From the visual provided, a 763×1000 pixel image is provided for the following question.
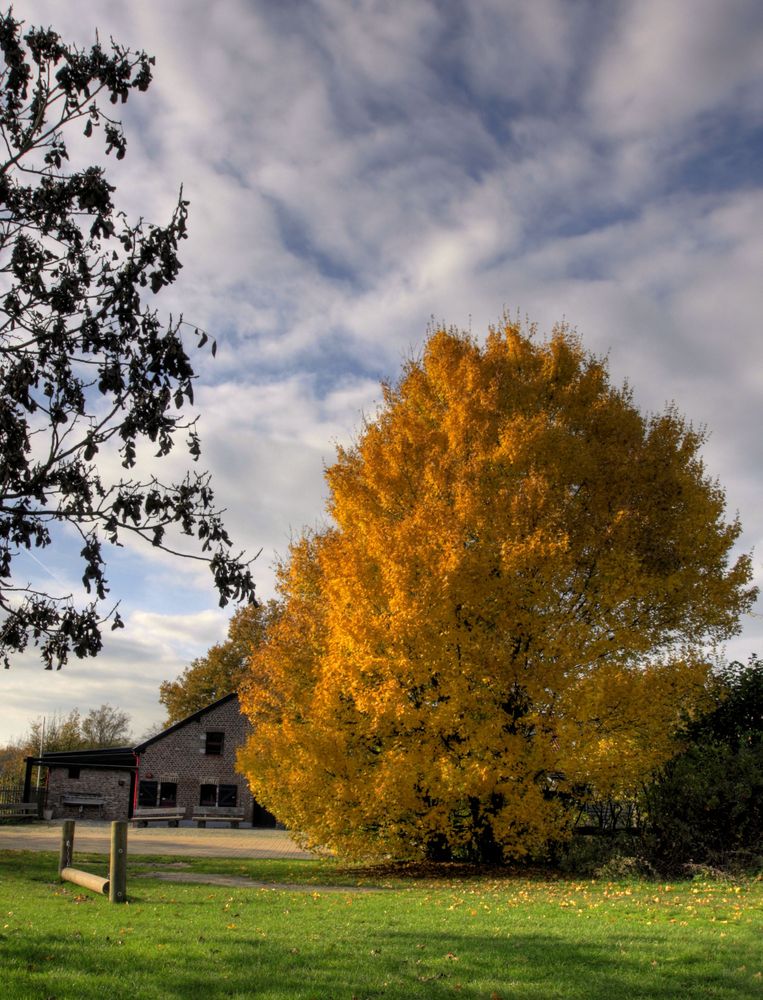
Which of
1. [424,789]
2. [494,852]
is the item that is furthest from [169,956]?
[494,852]

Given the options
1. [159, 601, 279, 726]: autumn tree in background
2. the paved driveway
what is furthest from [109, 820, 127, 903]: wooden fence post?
[159, 601, 279, 726]: autumn tree in background

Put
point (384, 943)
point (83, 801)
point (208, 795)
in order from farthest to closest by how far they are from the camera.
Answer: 1. point (83, 801)
2. point (208, 795)
3. point (384, 943)

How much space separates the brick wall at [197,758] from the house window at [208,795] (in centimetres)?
15

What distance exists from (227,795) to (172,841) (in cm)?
1192

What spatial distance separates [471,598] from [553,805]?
445cm

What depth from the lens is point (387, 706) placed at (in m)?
15.5

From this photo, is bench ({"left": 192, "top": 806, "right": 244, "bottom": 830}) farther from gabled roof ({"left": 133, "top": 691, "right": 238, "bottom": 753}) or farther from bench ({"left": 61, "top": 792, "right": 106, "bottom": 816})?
bench ({"left": 61, "top": 792, "right": 106, "bottom": 816})

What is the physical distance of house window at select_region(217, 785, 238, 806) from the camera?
39.8 m

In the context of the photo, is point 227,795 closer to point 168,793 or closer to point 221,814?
point 221,814

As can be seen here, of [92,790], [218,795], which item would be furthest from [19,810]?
[218,795]

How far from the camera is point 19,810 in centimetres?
3572

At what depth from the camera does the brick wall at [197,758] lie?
39750 mm

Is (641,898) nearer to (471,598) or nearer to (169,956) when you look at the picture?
(471,598)

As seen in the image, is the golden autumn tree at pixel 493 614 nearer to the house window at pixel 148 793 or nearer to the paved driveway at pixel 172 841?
the paved driveway at pixel 172 841
